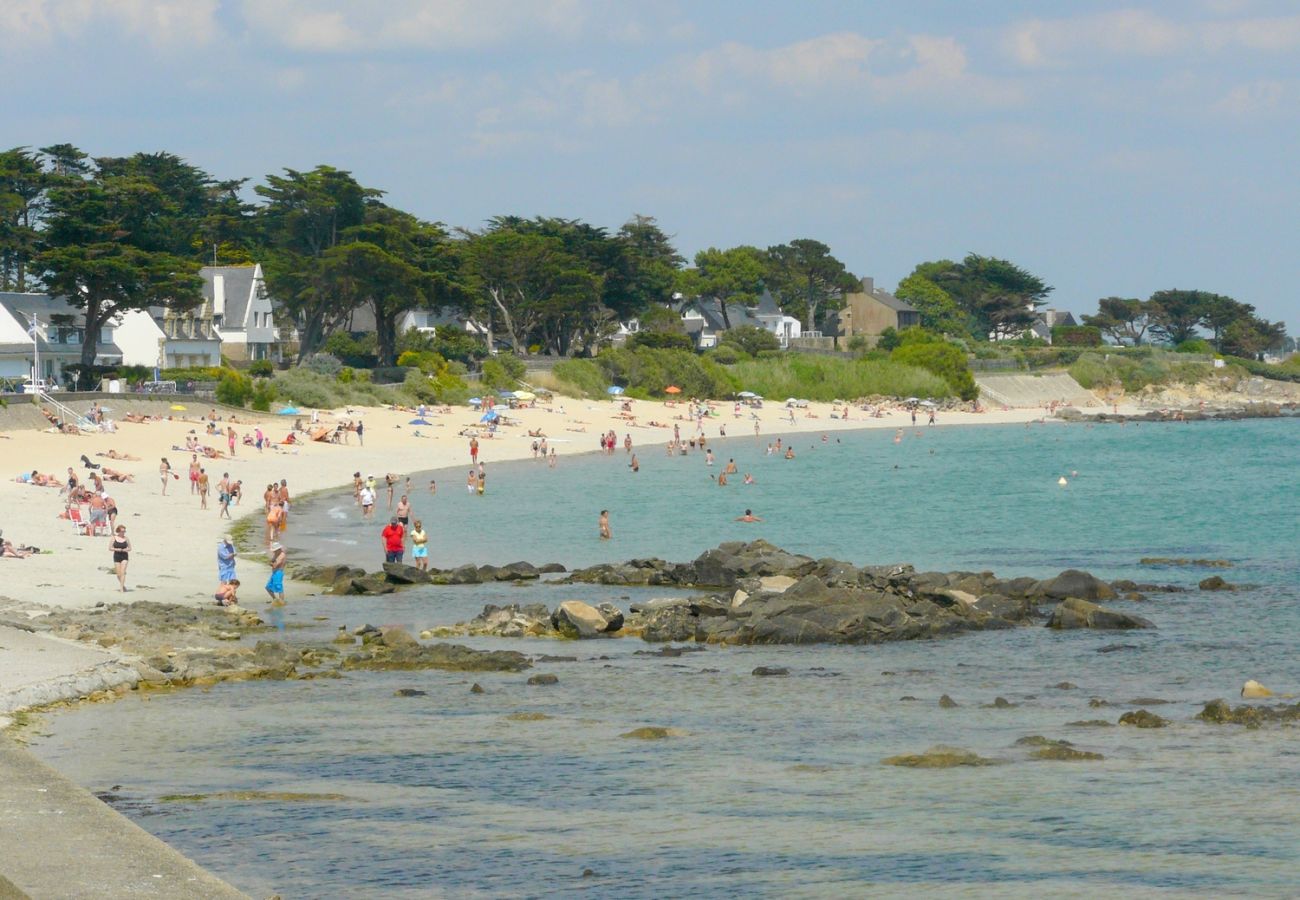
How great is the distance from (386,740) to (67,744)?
347 cm

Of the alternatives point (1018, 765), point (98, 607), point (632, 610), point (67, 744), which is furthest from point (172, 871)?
point (632, 610)

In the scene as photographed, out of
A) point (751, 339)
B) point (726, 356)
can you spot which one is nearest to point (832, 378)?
point (726, 356)

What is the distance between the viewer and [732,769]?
666 inches

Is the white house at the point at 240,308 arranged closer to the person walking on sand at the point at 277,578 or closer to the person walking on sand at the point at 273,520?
the person walking on sand at the point at 273,520

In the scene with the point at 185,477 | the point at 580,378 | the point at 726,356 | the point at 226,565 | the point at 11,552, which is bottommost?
the point at 11,552

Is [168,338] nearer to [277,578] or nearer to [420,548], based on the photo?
[420,548]

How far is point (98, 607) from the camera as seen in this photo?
82.4 ft

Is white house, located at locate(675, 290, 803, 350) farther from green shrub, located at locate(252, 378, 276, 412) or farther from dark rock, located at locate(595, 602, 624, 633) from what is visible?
dark rock, located at locate(595, 602, 624, 633)

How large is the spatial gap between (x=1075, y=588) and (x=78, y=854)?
22.6 m

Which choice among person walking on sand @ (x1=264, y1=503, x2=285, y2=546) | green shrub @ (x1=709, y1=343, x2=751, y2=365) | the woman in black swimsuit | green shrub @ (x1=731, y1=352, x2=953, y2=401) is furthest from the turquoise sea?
green shrub @ (x1=709, y1=343, x2=751, y2=365)

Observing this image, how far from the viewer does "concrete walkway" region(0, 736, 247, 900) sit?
1052 centimetres

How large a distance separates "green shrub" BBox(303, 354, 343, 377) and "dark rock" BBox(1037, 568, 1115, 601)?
5773 centimetres

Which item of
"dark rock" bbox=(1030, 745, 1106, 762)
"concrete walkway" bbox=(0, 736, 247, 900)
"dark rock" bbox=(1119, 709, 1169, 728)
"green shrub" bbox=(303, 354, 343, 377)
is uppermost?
"green shrub" bbox=(303, 354, 343, 377)

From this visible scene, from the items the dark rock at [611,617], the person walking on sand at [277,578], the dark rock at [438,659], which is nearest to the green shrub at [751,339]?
the person walking on sand at [277,578]
